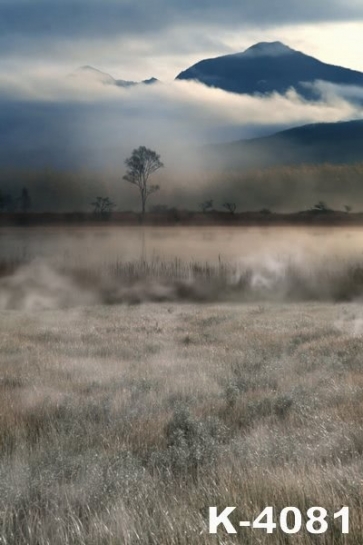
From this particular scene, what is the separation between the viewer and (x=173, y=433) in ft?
28.1

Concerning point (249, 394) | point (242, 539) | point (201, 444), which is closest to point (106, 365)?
point (249, 394)

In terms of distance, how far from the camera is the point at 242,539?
5273 millimetres

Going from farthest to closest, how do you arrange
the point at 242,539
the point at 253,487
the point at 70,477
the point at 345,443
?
the point at 345,443, the point at 70,477, the point at 253,487, the point at 242,539

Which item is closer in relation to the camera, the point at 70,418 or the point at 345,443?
the point at 345,443

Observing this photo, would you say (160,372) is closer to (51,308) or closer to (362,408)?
(362,408)

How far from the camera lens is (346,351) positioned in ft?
49.0

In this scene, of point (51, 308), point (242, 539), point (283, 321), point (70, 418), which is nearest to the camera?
point (242, 539)

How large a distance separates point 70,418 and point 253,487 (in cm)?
384

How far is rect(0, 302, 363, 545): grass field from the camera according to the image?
5848 millimetres

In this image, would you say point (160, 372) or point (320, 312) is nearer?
point (160, 372)

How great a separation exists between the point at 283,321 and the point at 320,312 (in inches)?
155

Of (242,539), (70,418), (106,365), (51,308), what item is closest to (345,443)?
(242,539)

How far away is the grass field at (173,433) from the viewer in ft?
19.2

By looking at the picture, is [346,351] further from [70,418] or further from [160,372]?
[70,418]
